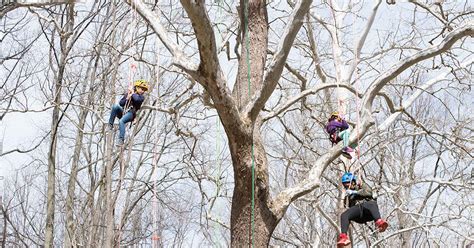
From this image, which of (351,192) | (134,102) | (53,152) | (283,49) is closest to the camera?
(283,49)

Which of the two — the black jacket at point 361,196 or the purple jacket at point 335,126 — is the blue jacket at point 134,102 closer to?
the purple jacket at point 335,126

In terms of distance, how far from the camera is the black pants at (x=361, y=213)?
18.0 feet

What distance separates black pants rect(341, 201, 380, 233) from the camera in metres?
5.50

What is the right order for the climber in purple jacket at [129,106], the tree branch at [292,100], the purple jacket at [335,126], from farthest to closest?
the purple jacket at [335,126] → the climber in purple jacket at [129,106] → the tree branch at [292,100]

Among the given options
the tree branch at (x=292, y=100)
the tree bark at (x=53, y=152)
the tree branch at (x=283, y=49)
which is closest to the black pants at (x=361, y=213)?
the tree branch at (x=292, y=100)

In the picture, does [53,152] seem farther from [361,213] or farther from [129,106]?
[361,213]

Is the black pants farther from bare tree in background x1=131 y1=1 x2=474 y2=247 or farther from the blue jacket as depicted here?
the blue jacket

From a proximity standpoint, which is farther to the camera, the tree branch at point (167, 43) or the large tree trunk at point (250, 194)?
the large tree trunk at point (250, 194)

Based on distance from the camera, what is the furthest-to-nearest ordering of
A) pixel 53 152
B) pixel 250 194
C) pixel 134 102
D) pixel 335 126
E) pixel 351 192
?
pixel 53 152 → pixel 335 126 → pixel 134 102 → pixel 351 192 → pixel 250 194

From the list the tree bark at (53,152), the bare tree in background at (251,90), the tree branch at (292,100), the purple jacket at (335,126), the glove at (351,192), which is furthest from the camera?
the tree bark at (53,152)

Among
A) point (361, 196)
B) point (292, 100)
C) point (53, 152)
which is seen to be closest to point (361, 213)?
point (361, 196)

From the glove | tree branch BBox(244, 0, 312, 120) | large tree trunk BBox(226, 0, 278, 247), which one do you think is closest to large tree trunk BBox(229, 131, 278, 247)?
large tree trunk BBox(226, 0, 278, 247)

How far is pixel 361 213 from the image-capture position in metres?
5.57

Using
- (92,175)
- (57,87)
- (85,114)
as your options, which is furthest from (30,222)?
(57,87)
